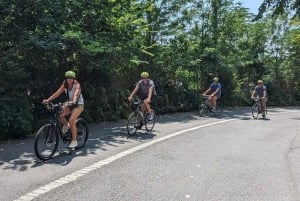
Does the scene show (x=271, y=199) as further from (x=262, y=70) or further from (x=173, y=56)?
(x=262, y=70)

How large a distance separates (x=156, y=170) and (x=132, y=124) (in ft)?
15.5

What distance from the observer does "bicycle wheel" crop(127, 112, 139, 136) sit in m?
12.1

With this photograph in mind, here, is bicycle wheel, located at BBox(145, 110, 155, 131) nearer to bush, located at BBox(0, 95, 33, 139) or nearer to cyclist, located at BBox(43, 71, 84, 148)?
bush, located at BBox(0, 95, 33, 139)

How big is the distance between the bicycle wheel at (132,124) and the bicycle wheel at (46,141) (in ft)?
12.1

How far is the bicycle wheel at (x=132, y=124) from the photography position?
12.1 m

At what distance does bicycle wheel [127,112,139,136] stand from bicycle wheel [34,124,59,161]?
3698 mm

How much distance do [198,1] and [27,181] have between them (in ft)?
75.0

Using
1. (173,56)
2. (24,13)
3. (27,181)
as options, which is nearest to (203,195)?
(27,181)

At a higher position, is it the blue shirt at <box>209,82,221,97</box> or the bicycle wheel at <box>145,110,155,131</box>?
the blue shirt at <box>209,82,221,97</box>

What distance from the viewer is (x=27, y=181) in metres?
6.70

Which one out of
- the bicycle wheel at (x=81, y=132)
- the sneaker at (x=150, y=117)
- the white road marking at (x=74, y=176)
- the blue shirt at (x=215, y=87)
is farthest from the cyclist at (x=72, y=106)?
the blue shirt at (x=215, y=87)

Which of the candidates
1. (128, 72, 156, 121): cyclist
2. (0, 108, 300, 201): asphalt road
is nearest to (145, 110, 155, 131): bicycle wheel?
(128, 72, 156, 121): cyclist

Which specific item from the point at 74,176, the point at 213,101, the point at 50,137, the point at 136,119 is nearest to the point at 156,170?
the point at 74,176

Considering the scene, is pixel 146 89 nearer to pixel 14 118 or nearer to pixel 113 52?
pixel 113 52
